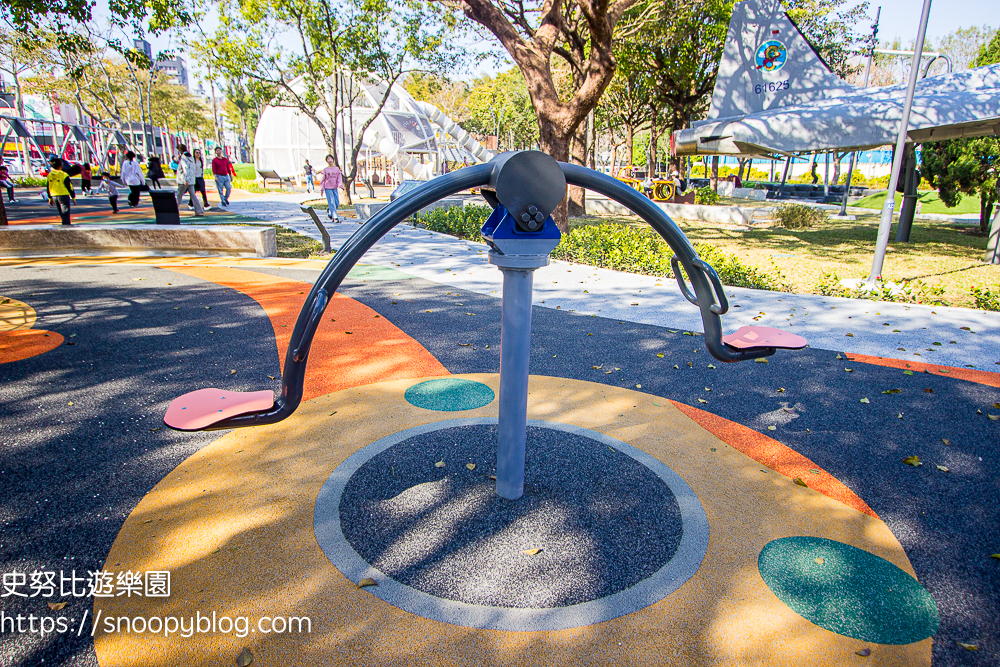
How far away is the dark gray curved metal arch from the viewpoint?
7.37ft

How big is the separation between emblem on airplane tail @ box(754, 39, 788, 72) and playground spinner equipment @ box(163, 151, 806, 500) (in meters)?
13.9

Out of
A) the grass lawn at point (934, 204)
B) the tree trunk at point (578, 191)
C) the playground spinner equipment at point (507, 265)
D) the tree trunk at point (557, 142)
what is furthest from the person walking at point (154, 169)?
the grass lawn at point (934, 204)

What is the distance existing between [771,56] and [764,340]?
13.8 meters

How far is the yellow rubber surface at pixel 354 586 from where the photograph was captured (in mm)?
2072

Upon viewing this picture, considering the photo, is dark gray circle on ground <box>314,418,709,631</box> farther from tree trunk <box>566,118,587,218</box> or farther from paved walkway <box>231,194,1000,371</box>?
tree trunk <box>566,118,587,218</box>

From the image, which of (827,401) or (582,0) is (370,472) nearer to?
(827,401)

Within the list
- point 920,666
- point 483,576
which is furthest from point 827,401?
point 483,576

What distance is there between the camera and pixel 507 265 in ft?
8.00

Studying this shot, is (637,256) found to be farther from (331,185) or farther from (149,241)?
(331,185)

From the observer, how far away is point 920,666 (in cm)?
205

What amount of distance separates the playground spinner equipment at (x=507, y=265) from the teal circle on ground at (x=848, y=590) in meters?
1.07

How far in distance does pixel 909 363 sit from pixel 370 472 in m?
5.29

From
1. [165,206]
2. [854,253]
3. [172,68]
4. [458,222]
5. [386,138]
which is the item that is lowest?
[854,253]

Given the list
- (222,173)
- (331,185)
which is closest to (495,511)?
(331,185)
